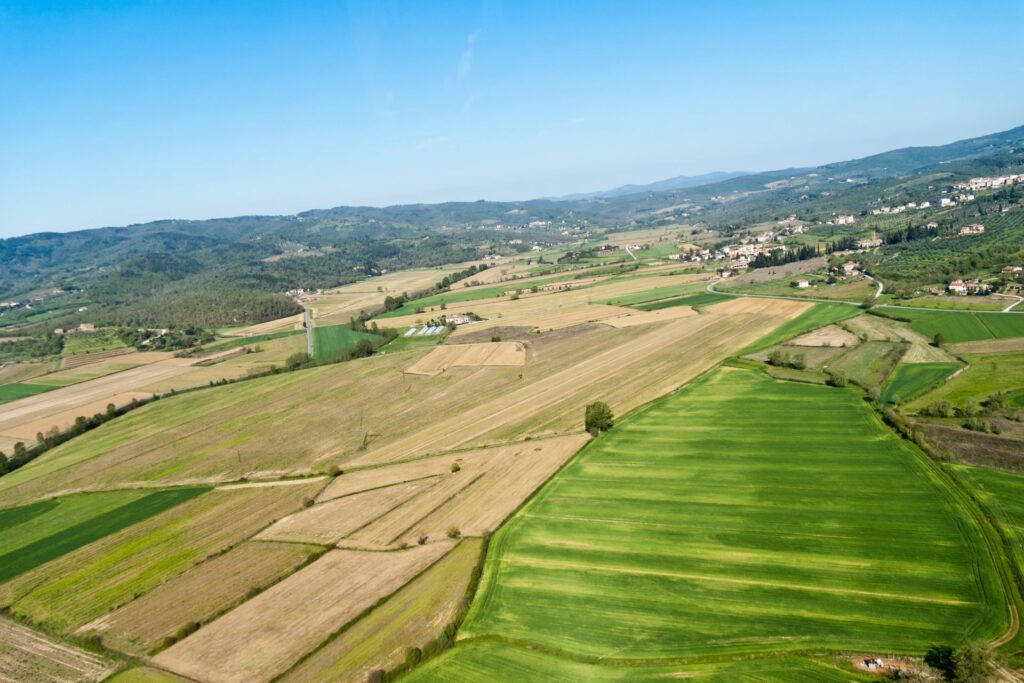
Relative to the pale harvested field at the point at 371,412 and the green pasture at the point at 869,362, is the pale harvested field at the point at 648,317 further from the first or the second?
the green pasture at the point at 869,362

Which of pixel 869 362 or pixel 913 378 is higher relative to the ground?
pixel 869 362

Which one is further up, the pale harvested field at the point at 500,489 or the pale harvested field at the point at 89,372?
the pale harvested field at the point at 89,372

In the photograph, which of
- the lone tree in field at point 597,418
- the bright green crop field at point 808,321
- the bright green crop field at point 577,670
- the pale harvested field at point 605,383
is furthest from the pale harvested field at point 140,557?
the bright green crop field at point 808,321

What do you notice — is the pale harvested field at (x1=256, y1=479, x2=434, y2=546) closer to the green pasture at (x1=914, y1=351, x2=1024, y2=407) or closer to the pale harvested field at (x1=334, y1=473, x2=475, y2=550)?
the pale harvested field at (x1=334, y1=473, x2=475, y2=550)

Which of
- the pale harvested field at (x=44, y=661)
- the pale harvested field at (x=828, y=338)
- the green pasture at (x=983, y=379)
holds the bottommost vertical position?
the pale harvested field at (x=44, y=661)

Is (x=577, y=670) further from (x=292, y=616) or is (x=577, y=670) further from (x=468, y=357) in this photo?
(x=468, y=357)

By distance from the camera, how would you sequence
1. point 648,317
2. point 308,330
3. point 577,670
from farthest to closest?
1. point 308,330
2. point 648,317
3. point 577,670

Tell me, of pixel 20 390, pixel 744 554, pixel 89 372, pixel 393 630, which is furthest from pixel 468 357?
pixel 20 390

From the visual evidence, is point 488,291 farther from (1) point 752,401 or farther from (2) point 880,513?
(2) point 880,513
